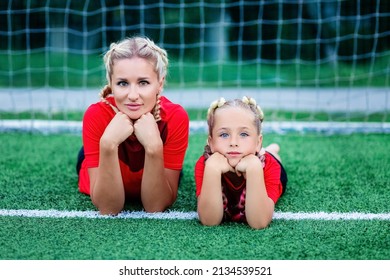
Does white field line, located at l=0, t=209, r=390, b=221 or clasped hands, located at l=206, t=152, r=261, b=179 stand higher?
clasped hands, located at l=206, t=152, r=261, b=179

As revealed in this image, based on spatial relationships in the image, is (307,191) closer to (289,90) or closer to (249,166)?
(249,166)

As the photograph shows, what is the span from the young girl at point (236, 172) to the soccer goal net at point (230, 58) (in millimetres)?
2297

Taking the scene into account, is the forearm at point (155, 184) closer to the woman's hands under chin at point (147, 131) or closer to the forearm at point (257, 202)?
the woman's hands under chin at point (147, 131)

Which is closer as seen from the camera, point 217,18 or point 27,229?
point 27,229

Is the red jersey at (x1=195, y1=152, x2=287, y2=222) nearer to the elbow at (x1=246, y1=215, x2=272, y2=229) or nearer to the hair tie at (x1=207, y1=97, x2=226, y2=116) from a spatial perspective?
the elbow at (x1=246, y1=215, x2=272, y2=229)

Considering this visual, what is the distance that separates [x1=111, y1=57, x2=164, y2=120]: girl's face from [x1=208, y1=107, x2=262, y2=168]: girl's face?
Answer: 34 centimetres

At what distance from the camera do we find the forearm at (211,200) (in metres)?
2.83

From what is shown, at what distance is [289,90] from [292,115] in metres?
1.85

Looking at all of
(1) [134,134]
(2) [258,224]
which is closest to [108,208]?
(1) [134,134]

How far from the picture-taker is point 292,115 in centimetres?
610

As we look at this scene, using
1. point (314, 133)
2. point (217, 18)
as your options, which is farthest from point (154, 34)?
point (314, 133)

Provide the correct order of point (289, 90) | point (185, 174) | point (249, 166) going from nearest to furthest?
point (249, 166) < point (185, 174) < point (289, 90)

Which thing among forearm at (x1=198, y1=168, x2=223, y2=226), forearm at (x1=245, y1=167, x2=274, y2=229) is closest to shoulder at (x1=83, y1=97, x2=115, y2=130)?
forearm at (x1=198, y1=168, x2=223, y2=226)

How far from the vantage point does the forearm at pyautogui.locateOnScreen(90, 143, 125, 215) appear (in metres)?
2.94
